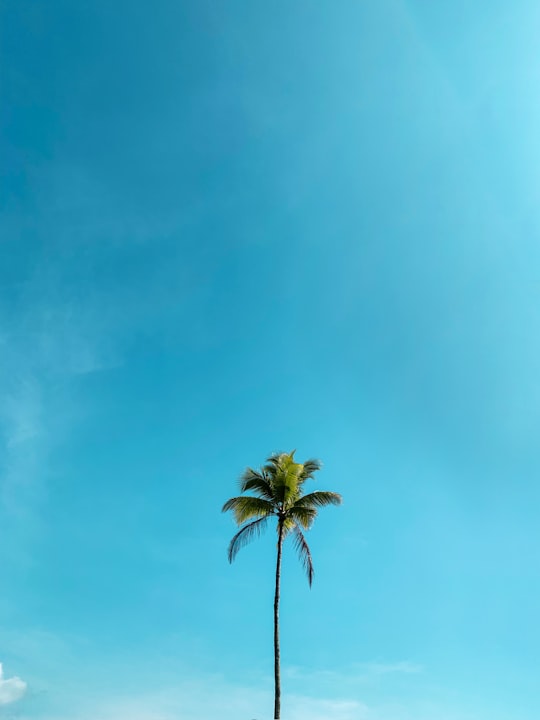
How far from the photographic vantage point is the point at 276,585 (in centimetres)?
2995

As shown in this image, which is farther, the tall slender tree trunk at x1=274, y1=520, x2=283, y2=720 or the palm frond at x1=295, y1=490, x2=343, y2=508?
the palm frond at x1=295, y1=490, x2=343, y2=508

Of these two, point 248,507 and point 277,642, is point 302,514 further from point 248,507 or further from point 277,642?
point 277,642

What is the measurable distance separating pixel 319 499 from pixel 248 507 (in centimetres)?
426

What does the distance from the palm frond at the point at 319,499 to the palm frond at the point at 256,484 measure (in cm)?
184

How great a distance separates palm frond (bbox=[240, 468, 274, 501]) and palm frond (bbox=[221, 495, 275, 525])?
59 centimetres

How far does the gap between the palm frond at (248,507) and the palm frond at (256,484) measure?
23.1 inches

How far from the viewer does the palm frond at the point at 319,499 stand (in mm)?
31547

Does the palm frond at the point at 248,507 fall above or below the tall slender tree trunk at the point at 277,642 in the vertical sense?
above

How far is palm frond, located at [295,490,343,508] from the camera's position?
1242 inches

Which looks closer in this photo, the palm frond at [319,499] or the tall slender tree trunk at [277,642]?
the tall slender tree trunk at [277,642]

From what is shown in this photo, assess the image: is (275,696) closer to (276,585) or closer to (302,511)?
(276,585)

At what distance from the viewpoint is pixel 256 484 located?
32094 millimetres

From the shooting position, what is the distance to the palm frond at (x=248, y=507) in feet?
103

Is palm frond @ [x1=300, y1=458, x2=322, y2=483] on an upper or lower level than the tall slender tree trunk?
upper
